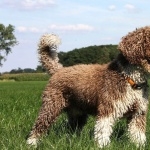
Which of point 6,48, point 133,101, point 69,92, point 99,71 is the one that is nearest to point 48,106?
point 69,92

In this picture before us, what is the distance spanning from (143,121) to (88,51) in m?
103

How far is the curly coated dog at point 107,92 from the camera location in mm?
6973

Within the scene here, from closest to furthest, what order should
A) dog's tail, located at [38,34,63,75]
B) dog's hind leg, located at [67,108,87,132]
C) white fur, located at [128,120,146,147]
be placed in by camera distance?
1. white fur, located at [128,120,146,147]
2. dog's hind leg, located at [67,108,87,132]
3. dog's tail, located at [38,34,63,75]

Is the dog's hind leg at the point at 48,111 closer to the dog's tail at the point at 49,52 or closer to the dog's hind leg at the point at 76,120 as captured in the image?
the dog's hind leg at the point at 76,120

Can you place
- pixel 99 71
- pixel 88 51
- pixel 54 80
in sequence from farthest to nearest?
pixel 88 51 < pixel 54 80 < pixel 99 71

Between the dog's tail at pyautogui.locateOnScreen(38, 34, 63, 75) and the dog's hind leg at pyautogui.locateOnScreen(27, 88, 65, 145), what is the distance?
629 millimetres

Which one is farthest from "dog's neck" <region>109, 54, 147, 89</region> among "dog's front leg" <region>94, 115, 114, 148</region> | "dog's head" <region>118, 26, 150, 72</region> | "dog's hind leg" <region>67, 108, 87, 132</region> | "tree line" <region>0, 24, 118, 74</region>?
"tree line" <region>0, 24, 118, 74</region>

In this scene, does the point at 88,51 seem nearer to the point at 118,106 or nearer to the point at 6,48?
the point at 6,48

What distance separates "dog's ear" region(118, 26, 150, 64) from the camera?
6.94 m

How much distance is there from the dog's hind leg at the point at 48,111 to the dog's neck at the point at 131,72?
4.07ft

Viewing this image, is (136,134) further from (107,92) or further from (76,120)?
(76,120)

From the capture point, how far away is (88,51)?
362 ft

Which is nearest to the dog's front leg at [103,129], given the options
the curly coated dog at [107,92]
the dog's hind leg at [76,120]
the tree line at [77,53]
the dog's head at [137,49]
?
the curly coated dog at [107,92]

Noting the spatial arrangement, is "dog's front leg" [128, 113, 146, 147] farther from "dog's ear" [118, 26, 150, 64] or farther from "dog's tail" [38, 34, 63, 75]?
"dog's tail" [38, 34, 63, 75]
